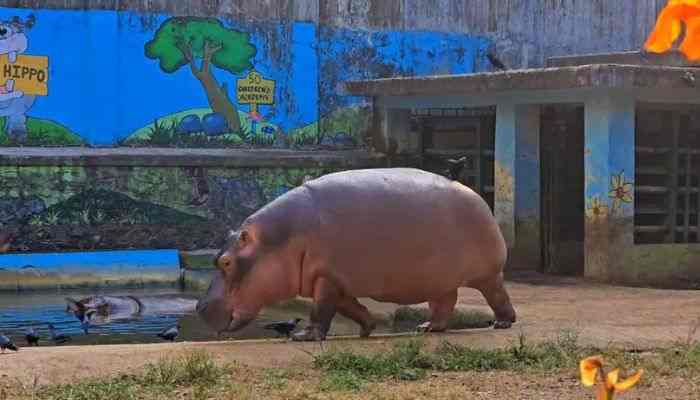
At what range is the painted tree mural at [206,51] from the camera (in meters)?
16.6

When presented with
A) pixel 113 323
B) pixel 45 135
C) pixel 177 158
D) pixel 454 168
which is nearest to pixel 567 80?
pixel 454 168

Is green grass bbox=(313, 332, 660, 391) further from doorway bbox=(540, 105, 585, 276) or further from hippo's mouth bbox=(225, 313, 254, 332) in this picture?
doorway bbox=(540, 105, 585, 276)

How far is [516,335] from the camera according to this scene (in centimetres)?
792

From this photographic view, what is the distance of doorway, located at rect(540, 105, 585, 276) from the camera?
1419 centimetres

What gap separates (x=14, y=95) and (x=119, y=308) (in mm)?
5922

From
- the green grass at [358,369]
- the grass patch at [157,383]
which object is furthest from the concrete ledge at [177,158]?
the grass patch at [157,383]

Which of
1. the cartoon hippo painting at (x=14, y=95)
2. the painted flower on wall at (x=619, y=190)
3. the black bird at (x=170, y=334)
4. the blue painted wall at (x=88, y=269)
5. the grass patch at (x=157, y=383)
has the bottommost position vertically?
the blue painted wall at (x=88, y=269)

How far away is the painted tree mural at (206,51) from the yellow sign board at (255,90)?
6.2 inches

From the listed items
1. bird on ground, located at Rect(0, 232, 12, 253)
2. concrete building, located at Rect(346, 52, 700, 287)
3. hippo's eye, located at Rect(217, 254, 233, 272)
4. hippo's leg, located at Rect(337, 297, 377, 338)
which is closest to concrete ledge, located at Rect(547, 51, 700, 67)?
concrete building, located at Rect(346, 52, 700, 287)

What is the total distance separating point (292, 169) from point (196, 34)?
8.64 ft

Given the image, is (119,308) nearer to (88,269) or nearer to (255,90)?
(88,269)

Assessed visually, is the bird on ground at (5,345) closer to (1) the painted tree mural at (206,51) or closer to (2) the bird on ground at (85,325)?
(2) the bird on ground at (85,325)

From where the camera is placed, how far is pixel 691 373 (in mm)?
6406

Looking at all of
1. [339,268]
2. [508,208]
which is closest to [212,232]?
[508,208]
